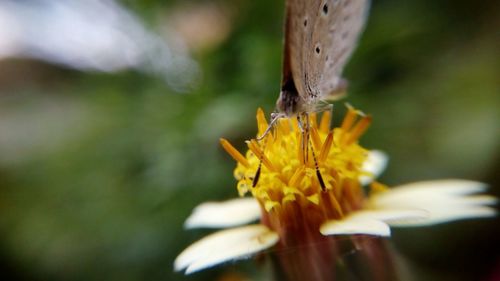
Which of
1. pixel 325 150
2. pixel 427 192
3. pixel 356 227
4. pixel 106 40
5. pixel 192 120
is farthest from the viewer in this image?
pixel 106 40

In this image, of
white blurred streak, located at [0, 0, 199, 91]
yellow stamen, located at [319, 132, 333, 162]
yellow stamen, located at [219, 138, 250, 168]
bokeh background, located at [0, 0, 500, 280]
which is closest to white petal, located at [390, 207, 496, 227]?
yellow stamen, located at [319, 132, 333, 162]

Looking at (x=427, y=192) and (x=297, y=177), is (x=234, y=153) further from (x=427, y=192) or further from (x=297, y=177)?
(x=427, y=192)

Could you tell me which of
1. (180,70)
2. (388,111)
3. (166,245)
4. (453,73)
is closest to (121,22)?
(180,70)

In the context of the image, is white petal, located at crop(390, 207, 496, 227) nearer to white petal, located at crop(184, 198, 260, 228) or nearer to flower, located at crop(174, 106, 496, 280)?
flower, located at crop(174, 106, 496, 280)

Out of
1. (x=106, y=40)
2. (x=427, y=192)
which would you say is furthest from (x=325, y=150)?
(x=106, y=40)

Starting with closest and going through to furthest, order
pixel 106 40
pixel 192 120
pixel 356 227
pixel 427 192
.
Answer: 1. pixel 356 227
2. pixel 427 192
3. pixel 192 120
4. pixel 106 40

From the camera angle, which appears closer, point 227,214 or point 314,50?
point 314,50
